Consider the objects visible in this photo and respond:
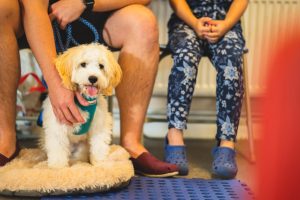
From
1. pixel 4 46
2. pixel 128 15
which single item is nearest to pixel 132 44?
pixel 128 15

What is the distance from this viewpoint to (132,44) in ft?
4.30

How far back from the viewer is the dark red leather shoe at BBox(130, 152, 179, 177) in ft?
4.27

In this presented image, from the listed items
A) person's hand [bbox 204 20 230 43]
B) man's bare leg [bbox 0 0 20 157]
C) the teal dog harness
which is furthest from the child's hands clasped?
man's bare leg [bbox 0 0 20 157]

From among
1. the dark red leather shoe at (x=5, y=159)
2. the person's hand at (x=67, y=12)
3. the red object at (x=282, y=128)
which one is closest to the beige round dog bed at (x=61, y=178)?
the dark red leather shoe at (x=5, y=159)

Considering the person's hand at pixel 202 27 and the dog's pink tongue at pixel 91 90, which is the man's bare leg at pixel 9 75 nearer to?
the dog's pink tongue at pixel 91 90

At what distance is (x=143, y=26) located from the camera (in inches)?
51.6

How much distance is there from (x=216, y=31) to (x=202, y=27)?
0.16 ft

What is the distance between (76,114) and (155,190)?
292 millimetres

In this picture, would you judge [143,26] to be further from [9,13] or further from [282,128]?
[282,128]

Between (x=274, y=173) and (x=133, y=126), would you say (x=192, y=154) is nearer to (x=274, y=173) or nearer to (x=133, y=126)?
(x=133, y=126)

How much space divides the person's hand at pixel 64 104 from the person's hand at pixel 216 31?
0.53 meters

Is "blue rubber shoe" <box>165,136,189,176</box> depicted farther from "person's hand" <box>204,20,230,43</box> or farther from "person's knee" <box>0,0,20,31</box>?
"person's knee" <box>0,0,20,31</box>

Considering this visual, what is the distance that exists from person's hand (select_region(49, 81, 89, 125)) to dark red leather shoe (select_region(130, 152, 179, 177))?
256 millimetres

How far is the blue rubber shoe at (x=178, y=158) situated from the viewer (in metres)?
1.36
